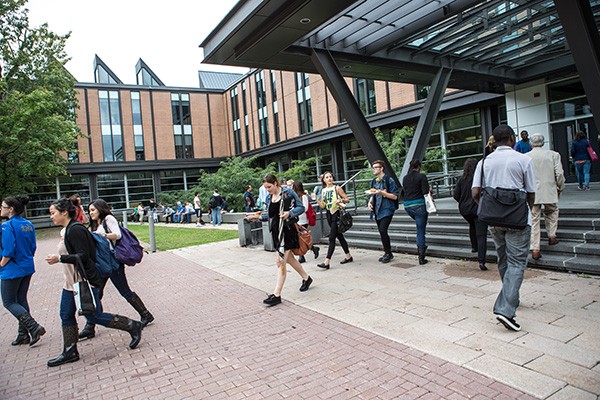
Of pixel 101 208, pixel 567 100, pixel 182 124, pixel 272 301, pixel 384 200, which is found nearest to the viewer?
pixel 101 208

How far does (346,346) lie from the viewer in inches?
162

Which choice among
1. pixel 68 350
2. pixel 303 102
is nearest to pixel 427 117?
pixel 68 350

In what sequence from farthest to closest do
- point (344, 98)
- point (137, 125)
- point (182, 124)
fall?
point (182, 124)
point (137, 125)
point (344, 98)

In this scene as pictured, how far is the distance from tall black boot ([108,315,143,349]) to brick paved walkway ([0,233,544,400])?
105mm

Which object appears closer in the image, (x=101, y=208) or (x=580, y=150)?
(x=101, y=208)

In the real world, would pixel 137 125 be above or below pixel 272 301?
above

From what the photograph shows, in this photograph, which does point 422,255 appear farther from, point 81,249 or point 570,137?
point 570,137

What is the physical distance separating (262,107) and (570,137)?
2558cm

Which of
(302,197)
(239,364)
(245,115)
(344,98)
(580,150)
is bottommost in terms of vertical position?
(239,364)

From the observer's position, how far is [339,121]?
26531 millimetres

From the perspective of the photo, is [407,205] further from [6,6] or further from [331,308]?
[6,6]

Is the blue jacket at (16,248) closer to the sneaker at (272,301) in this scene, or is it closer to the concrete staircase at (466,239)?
the sneaker at (272,301)

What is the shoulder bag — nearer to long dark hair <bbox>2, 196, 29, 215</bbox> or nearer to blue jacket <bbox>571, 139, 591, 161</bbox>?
long dark hair <bbox>2, 196, 29, 215</bbox>

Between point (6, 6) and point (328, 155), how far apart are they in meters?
22.0
